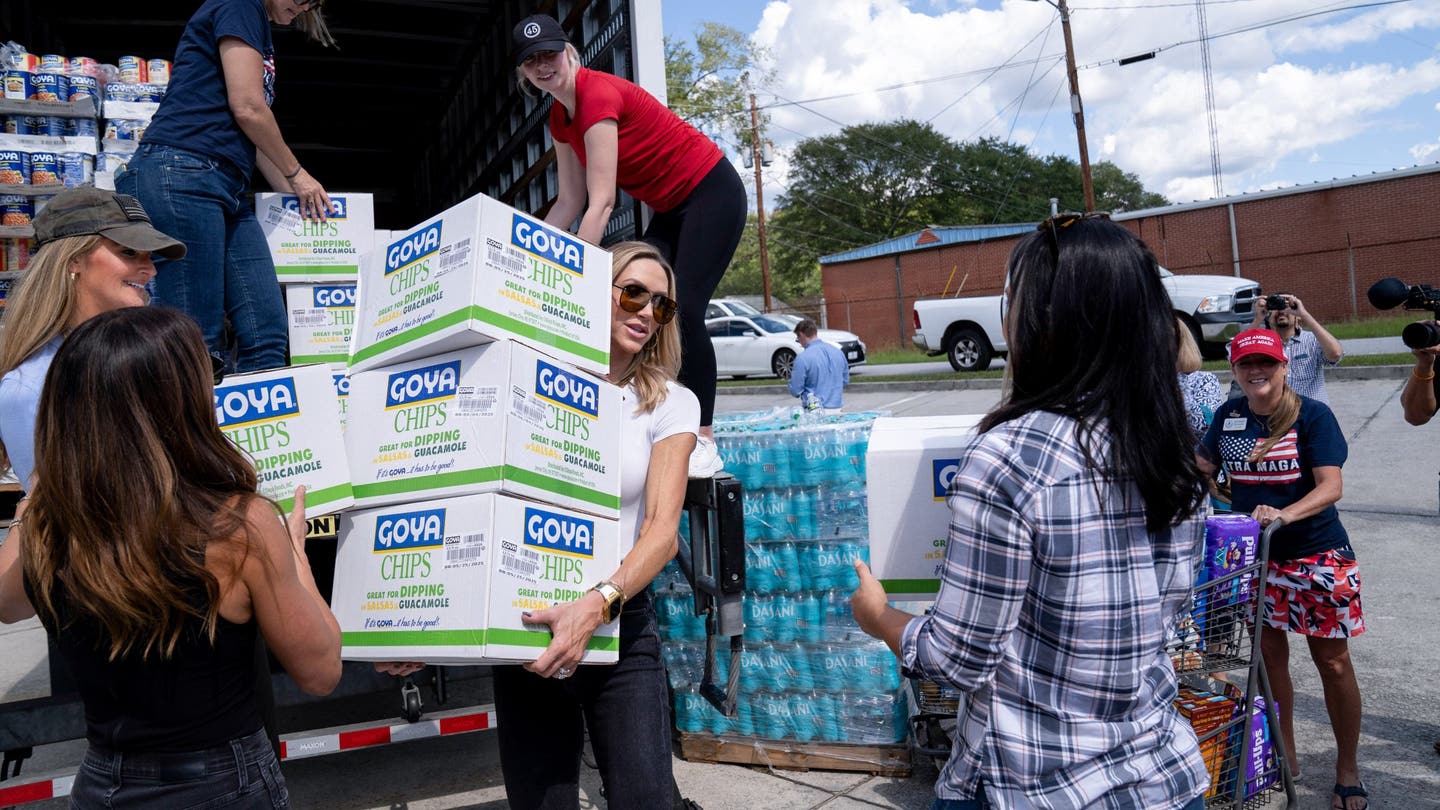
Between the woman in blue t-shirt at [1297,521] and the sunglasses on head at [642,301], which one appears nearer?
the sunglasses on head at [642,301]

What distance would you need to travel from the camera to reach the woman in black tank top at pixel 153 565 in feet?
5.87

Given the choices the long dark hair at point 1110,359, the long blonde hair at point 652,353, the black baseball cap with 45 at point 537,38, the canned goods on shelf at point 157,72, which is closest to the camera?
the long dark hair at point 1110,359

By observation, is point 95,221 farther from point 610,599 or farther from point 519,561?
point 610,599

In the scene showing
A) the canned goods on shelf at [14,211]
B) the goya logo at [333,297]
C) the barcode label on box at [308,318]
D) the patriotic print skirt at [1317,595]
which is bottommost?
the patriotic print skirt at [1317,595]

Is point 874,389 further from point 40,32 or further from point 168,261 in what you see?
point 168,261

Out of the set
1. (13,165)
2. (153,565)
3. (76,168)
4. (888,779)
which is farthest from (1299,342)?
(13,165)

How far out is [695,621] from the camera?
454 cm

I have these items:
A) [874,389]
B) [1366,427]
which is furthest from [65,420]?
[874,389]

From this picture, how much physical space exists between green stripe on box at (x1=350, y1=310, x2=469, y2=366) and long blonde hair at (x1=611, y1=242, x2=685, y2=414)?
54 centimetres

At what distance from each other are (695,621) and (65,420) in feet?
10.0

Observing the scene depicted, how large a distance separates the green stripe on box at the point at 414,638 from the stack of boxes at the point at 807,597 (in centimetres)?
213

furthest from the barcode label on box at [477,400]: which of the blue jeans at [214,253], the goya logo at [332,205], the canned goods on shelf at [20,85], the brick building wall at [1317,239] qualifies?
the brick building wall at [1317,239]

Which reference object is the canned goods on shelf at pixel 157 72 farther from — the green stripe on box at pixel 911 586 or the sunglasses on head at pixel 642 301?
the green stripe on box at pixel 911 586

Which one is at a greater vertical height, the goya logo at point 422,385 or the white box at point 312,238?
the white box at point 312,238
